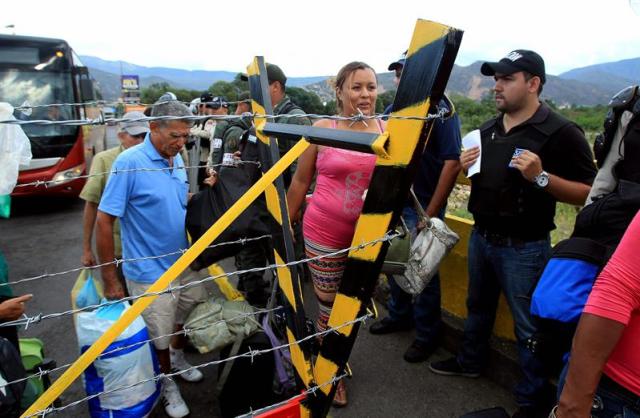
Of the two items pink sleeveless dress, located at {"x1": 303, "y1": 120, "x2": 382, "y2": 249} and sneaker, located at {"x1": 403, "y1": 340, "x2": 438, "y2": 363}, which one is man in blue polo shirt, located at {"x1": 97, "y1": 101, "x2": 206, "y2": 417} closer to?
pink sleeveless dress, located at {"x1": 303, "y1": 120, "x2": 382, "y2": 249}

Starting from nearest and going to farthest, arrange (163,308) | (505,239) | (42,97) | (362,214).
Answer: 1. (362,214)
2. (505,239)
3. (163,308)
4. (42,97)

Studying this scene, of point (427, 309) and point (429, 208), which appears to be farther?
point (427, 309)

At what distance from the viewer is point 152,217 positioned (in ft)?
7.68

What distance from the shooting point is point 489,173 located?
7.51 ft

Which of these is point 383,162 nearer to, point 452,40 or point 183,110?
point 452,40

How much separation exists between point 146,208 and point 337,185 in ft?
3.66

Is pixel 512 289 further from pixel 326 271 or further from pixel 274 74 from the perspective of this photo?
pixel 274 74

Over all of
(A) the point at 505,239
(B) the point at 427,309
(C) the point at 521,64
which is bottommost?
(B) the point at 427,309

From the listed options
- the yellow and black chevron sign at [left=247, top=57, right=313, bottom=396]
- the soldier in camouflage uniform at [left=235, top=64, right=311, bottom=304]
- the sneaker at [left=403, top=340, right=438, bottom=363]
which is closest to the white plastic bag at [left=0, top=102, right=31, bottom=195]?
the yellow and black chevron sign at [left=247, top=57, right=313, bottom=396]

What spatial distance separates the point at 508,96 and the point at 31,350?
337 centimetres

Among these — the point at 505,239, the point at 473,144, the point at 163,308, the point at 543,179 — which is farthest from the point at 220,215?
the point at 543,179

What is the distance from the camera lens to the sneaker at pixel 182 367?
2.83 metres

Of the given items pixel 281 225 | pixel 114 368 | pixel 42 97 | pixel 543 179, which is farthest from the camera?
pixel 42 97

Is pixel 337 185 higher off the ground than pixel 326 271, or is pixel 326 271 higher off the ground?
pixel 337 185
